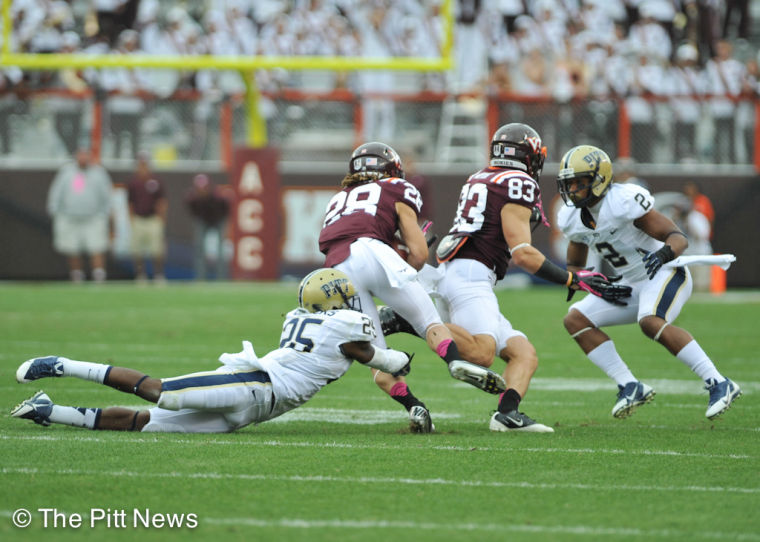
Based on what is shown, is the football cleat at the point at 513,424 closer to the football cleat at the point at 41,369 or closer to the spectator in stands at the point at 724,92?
the football cleat at the point at 41,369

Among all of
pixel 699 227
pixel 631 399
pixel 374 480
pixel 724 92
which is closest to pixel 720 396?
pixel 631 399

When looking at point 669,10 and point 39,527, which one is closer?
point 39,527

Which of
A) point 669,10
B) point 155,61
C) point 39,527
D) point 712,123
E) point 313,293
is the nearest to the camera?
point 39,527

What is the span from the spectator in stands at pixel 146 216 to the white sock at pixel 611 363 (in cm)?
1186

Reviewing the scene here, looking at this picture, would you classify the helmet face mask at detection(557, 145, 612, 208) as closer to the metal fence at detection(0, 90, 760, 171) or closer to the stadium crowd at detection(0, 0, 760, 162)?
the metal fence at detection(0, 90, 760, 171)

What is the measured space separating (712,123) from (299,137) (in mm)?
6115

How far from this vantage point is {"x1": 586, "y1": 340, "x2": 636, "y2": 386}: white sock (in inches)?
265

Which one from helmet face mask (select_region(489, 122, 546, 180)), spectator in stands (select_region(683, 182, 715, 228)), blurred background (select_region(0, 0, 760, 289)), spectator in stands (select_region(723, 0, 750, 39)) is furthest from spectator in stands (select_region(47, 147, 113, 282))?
helmet face mask (select_region(489, 122, 546, 180))

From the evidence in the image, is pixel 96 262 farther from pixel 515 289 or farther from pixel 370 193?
pixel 370 193

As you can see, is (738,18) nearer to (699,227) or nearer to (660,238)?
(699,227)

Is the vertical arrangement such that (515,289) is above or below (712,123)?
below

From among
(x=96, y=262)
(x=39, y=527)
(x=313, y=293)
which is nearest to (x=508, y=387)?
(x=313, y=293)

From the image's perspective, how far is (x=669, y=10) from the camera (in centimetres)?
1898

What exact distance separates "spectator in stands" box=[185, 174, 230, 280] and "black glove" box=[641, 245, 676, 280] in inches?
471
